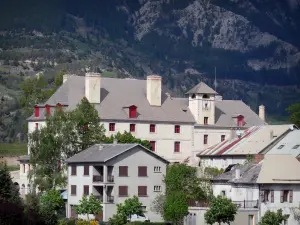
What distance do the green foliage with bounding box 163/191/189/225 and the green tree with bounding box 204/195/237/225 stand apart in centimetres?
540

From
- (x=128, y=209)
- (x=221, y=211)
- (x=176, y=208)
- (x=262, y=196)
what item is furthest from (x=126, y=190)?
(x=221, y=211)

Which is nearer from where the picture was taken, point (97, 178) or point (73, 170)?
point (97, 178)

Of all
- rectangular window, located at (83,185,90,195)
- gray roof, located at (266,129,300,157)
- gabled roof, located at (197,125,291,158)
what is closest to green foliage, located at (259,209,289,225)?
gray roof, located at (266,129,300,157)

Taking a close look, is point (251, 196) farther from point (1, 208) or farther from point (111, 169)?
point (1, 208)

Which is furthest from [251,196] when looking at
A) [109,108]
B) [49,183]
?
[109,108]

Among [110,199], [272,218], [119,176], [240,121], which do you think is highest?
[240,121]

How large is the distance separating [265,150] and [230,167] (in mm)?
3934

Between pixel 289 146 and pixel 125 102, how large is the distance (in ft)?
83.4

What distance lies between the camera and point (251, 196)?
98.2 metres

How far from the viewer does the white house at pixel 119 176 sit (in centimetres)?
10788

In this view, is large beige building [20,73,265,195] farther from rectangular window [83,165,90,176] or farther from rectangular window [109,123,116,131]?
rectangular window [83,165,90,176]

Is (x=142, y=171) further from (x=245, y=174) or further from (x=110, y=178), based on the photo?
(x=245, y=174)

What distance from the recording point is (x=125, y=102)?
429ft

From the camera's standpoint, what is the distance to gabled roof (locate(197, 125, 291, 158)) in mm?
117794
